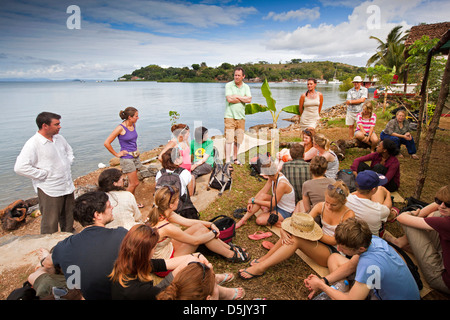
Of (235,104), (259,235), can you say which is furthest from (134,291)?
(235,104)

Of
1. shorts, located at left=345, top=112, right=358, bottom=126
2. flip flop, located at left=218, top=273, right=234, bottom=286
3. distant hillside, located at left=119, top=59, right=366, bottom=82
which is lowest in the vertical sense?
flip flop, located at left=218, top=273, right=234, bottom=286

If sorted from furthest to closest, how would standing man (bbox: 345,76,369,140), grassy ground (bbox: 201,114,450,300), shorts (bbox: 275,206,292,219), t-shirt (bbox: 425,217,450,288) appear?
standing man (bbox: 345,76,369,140) → shorts (bbox: 275,206,292,219) → grassy ground (bbox: 201,114,450,300) → t-shirt (bbox: 425,217,450,288)

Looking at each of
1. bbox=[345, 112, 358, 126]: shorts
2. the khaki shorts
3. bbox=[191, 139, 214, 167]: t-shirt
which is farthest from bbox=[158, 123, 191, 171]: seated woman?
bbox=[345, 112, 358, 126]: shorts

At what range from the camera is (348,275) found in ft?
8.61

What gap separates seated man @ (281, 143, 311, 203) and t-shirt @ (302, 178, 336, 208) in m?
0.54

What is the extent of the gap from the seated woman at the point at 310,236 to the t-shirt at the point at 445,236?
0.82m

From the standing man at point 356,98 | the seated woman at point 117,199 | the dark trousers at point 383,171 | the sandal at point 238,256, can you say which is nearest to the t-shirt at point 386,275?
the sandal at point 238,256

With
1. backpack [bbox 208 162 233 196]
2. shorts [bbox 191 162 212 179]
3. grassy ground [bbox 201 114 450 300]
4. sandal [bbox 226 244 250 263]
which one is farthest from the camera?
shorts [bbox 191 162 212 179]

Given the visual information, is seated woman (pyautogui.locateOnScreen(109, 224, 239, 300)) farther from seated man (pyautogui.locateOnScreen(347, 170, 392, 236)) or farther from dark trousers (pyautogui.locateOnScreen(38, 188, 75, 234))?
dark trousers (pyautogui.locateOnScreen(38, 188, 75, 234))

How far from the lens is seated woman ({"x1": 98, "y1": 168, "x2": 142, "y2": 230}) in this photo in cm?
333

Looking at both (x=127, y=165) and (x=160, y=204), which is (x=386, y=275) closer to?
(x=160, y=204)

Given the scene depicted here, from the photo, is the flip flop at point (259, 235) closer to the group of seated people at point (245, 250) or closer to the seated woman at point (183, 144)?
the group of seated people at point (245, 250)
